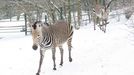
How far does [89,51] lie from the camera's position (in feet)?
41.1

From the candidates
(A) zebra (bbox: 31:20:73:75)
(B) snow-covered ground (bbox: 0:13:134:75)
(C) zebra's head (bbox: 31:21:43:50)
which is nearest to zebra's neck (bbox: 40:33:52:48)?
(A) zebra (bbox: 31:20:73:75)

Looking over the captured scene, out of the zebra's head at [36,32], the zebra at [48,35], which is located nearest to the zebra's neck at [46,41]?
the zebra at [48,35]

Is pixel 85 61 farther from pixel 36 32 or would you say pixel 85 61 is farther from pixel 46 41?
pixel 36 32

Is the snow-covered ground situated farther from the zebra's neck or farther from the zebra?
the zebra's neck

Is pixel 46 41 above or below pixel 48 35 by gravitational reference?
below

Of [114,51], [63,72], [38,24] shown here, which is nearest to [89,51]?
[114,51]

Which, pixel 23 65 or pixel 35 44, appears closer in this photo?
pixel 35 44

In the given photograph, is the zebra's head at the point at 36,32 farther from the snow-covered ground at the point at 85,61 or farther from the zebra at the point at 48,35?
the snow-covered ground at the point at 85,61

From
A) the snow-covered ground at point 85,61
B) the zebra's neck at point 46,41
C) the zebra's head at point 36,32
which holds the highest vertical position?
the zebra's head at point 36,32

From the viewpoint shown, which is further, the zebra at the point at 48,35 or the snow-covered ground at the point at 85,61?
the snow-covered ground at the point at 85,61

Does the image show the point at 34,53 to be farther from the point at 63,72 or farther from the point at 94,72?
the point at 94,72

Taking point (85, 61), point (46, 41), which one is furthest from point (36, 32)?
point (85, 61)

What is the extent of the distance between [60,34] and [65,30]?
607mm

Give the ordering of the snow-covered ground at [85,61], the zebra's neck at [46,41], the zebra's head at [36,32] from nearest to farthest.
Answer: the zebra's head at [36,32] → the snow-covered ground at [85,61] → the zebra's neck at [46,41]
